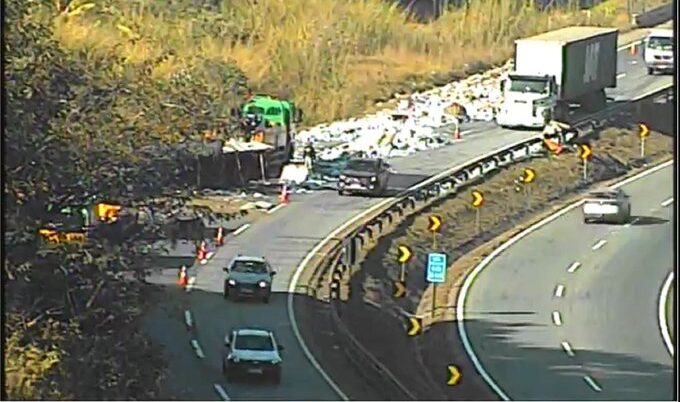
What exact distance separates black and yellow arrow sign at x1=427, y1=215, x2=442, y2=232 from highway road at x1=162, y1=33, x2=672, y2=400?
78 cm

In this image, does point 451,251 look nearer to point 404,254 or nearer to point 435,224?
point 435,224

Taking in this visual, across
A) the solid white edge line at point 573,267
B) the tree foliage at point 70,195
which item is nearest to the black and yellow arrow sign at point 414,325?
the solid white edge line at point 573,267

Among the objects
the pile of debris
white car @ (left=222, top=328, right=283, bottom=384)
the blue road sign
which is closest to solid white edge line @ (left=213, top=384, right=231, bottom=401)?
white car @ (left=222, top=328, right=283, bottom=384)

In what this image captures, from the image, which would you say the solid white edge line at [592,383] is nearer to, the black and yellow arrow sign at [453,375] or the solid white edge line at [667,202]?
the black and yellow arrow sign at [453,375]

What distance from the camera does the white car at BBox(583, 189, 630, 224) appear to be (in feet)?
58.8

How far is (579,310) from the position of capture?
15.4m

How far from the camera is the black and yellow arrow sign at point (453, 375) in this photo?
12499 mm

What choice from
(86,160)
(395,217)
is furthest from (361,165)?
(86,160)

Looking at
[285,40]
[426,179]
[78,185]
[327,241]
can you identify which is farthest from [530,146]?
[78,185]

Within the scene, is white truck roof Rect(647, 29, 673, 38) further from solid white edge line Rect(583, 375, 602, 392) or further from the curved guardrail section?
solid white edge line Rect(583, 375, 602, 392)

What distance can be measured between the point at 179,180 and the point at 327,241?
4.46 meters

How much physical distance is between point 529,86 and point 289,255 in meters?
6.39

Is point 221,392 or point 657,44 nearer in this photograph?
point 221,392

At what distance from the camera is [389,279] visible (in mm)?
14883
